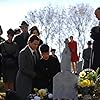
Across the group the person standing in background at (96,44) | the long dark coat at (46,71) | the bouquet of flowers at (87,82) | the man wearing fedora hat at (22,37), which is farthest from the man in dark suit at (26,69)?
the man wearing fedora hat at (22,37)

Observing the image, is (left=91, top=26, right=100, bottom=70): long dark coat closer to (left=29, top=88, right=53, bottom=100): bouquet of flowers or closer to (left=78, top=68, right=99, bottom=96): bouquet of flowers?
(left=78, top=68, right=99, bottom=96): bouquet of flowers

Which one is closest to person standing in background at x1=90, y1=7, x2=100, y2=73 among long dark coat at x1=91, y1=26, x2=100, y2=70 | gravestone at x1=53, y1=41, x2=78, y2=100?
long dark coat at x1=91, y1=26, x2=100, y2=70

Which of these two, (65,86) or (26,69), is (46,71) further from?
(65,86)

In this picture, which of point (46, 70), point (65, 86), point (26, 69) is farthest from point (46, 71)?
point (65, 86)

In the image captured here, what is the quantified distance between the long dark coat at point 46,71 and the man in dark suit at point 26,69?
0.40ft

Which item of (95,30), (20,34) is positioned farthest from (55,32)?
(95,30)

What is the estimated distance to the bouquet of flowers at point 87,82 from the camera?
8500mm

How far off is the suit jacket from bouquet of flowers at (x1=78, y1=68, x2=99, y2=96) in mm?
915

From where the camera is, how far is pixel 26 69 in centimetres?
901

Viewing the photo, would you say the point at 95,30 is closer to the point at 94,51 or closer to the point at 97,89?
the point at 94,51

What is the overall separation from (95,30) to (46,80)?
131 centimetres

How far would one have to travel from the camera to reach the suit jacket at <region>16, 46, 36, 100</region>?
29.6ft

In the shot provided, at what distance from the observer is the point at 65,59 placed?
30.5ft

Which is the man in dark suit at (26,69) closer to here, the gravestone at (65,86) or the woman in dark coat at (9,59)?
the gravestone at (65,86)
